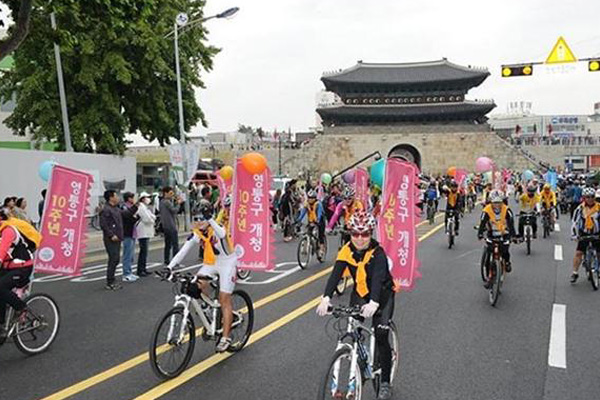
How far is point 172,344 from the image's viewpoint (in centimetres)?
535

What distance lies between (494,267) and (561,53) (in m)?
10.3

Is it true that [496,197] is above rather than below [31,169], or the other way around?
below

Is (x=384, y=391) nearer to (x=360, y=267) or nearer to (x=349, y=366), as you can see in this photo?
(x=349, y=366)

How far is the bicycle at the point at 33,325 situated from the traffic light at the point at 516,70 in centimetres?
1545

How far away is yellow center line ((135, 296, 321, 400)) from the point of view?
502 cm

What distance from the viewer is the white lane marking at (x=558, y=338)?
19.5 feet

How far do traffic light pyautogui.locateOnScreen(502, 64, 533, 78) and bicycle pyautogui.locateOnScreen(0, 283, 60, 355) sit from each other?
15.5 metres

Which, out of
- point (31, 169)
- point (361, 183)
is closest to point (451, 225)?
point (361, 183)

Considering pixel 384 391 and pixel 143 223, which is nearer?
pixel 384 391

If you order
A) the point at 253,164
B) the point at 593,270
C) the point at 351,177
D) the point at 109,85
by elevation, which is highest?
the point at 109,85

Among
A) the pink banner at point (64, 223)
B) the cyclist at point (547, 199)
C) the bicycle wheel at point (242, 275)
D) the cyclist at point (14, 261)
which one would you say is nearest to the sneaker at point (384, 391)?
the cyclist at point (14, 261)

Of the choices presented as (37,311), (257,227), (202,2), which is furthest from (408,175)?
(202,2)

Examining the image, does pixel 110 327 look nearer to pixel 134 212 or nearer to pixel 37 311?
pixel 37 311

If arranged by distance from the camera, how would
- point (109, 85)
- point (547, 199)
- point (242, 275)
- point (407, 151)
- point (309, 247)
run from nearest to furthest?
point (242, 275)
point (309, 247)
point (547, 199)
point (109, 85)
point (407, 151)
